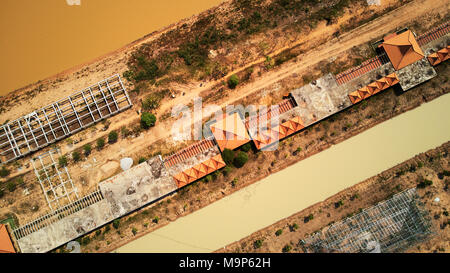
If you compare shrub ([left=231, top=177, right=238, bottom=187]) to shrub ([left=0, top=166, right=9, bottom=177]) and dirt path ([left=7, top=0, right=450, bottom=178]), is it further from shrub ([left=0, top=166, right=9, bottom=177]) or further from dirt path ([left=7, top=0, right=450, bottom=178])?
shrub ([left=0, top=166, right=9, bottom=177])

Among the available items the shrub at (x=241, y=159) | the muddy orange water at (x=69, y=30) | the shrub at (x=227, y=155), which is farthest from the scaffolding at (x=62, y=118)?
the shrub at (x=241, y=159)

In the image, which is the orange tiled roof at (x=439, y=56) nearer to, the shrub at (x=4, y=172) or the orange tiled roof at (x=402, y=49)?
the orange tiled roof at (x=402, y=49)

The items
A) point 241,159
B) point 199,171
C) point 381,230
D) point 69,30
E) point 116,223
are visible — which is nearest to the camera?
point 381,230

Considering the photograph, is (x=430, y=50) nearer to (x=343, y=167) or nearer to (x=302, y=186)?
(x=343, y=167)

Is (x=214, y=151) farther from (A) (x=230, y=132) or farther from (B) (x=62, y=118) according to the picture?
(B) (x=62, y=118)

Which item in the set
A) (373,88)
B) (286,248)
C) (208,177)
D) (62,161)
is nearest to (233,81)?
(208,177)

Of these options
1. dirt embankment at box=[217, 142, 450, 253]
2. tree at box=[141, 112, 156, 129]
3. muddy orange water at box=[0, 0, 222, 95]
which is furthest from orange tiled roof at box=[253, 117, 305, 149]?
muddy orange water at box=[0, 0, 222, 95]
